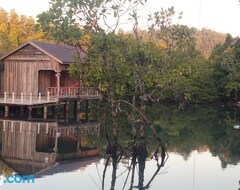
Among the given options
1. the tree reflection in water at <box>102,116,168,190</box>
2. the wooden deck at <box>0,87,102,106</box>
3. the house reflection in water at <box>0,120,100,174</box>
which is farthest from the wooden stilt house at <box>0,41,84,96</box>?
the tree reflection in water at <box>102,116,168,190</box>

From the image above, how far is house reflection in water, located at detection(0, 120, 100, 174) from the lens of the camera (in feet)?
55.0

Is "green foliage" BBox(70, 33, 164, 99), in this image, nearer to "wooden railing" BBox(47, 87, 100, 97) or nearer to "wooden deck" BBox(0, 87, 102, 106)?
"wooden deck" BBox(0, 87, 102, 106)

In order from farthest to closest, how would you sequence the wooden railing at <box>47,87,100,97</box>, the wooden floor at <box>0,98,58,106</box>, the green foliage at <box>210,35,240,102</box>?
the green foliage at <box>210,35,240,102</box> < the wooden railing at <box>47,87,100,97</box> < the wooden floor at <box>0,98,58,106</box>

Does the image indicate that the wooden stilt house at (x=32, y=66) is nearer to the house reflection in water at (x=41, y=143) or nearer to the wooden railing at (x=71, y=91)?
the wooden railing at (x=71, y=91)

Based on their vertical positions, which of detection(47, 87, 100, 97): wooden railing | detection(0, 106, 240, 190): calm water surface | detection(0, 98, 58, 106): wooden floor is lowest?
detection(0, 106, 240, 190): calm water surface

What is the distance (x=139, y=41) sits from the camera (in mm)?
17062

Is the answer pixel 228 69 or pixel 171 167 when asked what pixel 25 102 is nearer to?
pixel 171 167

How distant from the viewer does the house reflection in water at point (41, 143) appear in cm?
1677

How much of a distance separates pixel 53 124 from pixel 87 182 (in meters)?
12.4

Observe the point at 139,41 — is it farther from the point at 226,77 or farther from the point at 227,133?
the point at 226,77

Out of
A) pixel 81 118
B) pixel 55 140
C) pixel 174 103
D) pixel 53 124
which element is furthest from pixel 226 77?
pixel 55 140

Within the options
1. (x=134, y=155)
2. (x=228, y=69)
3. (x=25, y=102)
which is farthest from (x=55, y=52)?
(x=228, y=69)

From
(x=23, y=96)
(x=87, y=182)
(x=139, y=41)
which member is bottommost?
(x=87, y=182)

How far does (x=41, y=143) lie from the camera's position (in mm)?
20297
